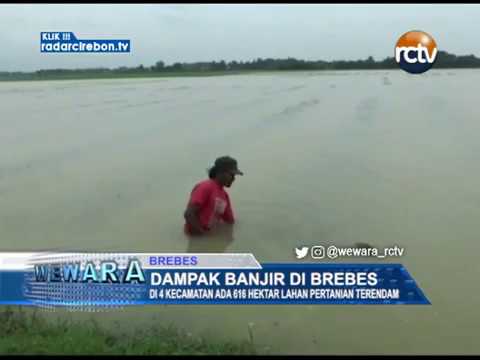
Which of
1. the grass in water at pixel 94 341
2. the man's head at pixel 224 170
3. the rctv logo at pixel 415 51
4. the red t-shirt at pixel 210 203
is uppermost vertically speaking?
the rctv logo at pixel 415 51

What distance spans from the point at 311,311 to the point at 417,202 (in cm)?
307

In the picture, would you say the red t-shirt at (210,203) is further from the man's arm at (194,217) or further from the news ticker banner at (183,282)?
the news ticker banner at (183,282)

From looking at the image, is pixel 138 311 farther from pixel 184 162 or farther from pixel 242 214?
pixel 184 162

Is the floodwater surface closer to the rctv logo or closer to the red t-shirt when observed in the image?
the red t-shirt

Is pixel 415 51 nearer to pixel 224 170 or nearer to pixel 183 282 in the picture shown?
pixel 224 170

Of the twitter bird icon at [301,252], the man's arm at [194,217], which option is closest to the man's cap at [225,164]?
the man's arm at [194,217]

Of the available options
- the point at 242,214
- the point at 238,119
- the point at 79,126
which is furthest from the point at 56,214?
the point at 238,119

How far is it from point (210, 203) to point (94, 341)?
6.99 ft

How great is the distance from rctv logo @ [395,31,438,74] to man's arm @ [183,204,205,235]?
7.05 ft

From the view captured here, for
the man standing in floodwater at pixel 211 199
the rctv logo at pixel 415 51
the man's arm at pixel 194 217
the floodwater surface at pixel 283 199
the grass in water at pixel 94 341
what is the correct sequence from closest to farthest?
the grass in water at pixel 94 341 < the floodwater surface at pixel 283 199 < the rctv logo at pixel 415 51 < the man standing in floodwater at pixel 211 199 < the man's arm at pixel 194 217

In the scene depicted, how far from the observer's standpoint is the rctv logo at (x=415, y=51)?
4.16 metres

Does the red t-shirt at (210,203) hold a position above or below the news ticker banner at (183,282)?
above

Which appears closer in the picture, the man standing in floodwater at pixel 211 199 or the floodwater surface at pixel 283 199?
the floodwater surface at pixel 283 199

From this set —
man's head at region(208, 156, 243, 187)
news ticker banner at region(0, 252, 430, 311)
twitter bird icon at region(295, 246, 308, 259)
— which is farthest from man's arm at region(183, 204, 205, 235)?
news ticker banner at region(0, 252, 430, 311)
